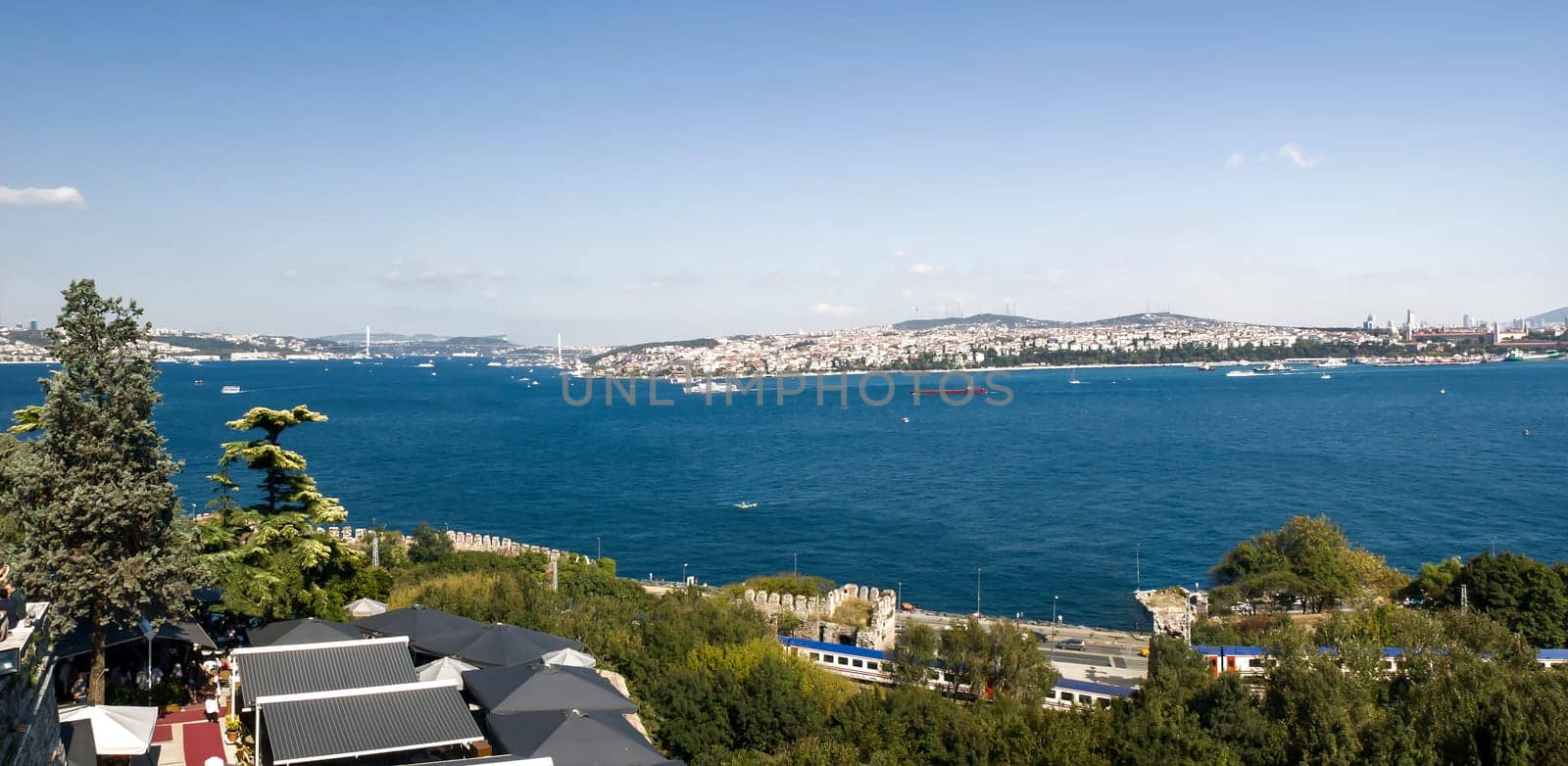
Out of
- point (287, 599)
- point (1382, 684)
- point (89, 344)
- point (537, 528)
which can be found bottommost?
point (537, 528)

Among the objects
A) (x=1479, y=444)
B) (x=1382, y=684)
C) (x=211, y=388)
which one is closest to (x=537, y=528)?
(x=1382, y=684)

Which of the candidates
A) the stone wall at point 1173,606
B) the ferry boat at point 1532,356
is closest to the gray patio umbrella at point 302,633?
the stone wall at point 1173,606

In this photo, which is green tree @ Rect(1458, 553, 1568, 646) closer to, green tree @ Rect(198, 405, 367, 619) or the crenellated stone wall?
the crenellated stone wall

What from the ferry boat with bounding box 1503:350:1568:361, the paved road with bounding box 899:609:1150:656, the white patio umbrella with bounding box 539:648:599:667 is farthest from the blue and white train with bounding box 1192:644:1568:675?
the ferry boat with bounding box 1503:350:1568:361

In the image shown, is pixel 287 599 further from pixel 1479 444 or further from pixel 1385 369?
pixel 1385 369

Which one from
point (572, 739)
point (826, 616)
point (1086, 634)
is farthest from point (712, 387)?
point (572, 739)

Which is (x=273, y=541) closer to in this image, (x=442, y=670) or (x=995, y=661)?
(x=442, y=670)
